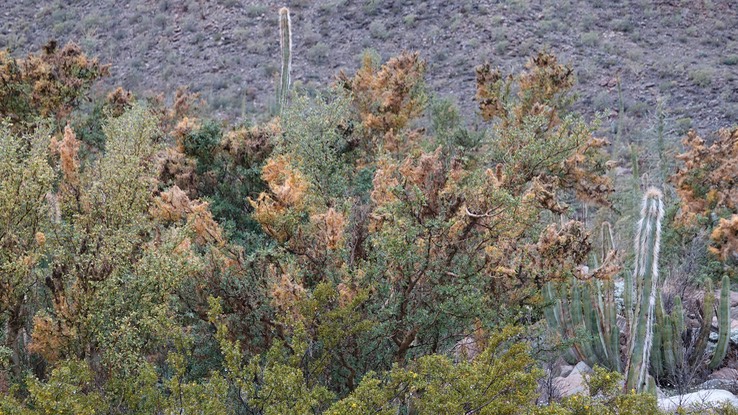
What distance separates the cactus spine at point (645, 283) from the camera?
6.80 m

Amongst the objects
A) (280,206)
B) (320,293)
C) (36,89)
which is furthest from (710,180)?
(36,89)

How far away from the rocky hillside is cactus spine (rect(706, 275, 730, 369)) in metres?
16.7

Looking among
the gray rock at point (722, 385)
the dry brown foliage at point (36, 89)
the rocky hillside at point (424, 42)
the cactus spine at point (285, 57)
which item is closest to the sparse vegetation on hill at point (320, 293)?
the gray rock at point (722, 385)

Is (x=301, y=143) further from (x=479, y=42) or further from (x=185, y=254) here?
(x=479, y=42)

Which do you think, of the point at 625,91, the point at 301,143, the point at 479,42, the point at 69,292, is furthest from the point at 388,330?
the point at 479,42

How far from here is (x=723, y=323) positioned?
28.2ft

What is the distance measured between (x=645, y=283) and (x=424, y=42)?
82.3ft

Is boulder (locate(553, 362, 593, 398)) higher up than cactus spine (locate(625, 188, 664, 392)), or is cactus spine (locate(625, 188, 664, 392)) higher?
cactus spine (locate(625, 188, 664, 392))

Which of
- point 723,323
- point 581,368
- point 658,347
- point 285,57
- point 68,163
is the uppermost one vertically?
point 68,163

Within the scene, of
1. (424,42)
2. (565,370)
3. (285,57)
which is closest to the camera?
(565,370)

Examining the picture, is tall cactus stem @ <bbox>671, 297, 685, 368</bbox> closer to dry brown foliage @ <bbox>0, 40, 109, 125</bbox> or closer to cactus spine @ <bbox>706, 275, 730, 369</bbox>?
cactus spine @ <bbox>706, 275, 730, 369</bbox>

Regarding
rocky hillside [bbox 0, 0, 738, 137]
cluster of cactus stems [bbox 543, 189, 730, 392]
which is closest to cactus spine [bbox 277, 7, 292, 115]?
cluster of cactus stems [bbox 543, 189, 730, 392]

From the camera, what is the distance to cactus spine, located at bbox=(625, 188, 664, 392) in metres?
6.80

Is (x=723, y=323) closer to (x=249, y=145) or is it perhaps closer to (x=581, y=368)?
(x=581, y=368)
